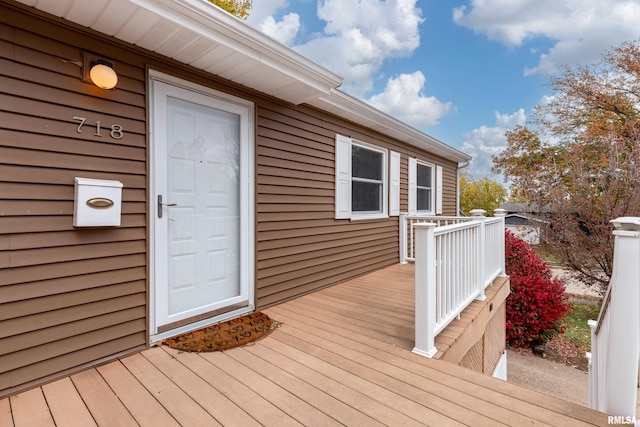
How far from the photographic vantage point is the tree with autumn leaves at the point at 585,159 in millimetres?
7508

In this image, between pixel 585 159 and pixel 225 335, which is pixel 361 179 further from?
pixel 585 159

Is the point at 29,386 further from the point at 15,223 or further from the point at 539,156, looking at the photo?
the point at 539,156

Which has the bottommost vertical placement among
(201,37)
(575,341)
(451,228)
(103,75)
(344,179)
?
(575,341)

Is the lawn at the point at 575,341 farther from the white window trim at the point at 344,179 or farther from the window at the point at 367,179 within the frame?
the white window trim at the point at 344,179

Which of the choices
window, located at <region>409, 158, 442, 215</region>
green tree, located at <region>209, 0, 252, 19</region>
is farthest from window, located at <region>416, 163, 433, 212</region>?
green tree, located at <region>209, 0, 252, 19</region>

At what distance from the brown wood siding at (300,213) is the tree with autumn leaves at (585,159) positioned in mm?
6417

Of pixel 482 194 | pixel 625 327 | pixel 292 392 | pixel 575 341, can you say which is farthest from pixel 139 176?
pixel 482 194

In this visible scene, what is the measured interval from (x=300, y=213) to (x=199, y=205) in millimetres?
1345

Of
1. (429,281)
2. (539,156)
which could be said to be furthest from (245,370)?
(539,156)

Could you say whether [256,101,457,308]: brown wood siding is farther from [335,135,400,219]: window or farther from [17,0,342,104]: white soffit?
[17,0,342,104]: white soffit

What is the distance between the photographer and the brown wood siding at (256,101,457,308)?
3.29 metres

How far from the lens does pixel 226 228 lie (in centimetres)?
294

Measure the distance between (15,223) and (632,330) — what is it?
3.34 meters

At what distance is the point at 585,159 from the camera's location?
1083cm
